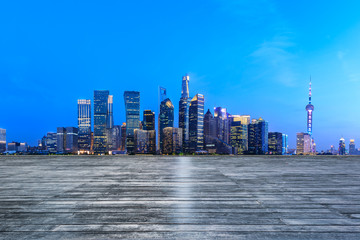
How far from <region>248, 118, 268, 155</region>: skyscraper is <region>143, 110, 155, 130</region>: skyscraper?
74.3 meters

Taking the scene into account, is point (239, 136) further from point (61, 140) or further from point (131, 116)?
point (61, 140)

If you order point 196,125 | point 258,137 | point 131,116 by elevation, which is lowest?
point 258,137

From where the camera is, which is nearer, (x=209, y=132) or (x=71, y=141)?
(x=71, y=141)

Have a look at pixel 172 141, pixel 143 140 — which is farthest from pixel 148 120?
pixel 172 141

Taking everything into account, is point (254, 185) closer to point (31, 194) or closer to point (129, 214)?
point (129, 214)

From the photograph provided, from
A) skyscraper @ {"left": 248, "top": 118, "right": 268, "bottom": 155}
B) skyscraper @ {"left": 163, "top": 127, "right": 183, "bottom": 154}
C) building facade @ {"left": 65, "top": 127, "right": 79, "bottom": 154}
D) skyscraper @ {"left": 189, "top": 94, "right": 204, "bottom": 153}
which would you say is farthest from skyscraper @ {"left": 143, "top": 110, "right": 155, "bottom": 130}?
skyscraper @ {"left": 248, "top": 118, "right": 268, "bottom": 155}

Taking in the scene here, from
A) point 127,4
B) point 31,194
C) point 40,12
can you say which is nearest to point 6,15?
point 40,12

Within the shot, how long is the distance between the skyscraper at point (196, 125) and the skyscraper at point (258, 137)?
106ft

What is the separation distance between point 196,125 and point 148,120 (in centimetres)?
4384

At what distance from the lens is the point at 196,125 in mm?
157750

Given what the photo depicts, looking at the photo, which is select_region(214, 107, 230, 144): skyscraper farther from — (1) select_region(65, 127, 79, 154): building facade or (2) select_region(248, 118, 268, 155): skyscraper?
(1) select_region(65, 127, 79, 154): building facade

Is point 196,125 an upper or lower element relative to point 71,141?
upper

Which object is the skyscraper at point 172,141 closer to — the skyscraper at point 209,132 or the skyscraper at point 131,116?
the skyscraper at point 209,132

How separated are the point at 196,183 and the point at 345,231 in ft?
9.33
